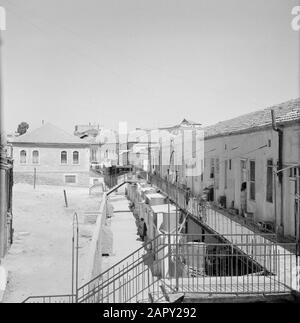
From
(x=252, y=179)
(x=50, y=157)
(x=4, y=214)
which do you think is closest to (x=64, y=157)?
(x=50, y=157)

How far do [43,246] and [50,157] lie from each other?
1918 centimetres

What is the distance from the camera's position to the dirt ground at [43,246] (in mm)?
10398

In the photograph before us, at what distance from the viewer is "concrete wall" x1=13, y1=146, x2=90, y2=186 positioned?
3253 centimetres

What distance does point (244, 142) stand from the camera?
493 inches

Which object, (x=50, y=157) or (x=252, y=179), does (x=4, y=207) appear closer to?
(x=252, y=179)

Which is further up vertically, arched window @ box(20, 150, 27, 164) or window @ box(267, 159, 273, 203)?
arched window @ box(20, 150, 27, 164)

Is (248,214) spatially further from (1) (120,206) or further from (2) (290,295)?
(1) (120,206)

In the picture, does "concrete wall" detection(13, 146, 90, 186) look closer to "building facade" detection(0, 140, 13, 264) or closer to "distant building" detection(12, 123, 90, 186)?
"distant building" detection(12, 123, 90, 186)

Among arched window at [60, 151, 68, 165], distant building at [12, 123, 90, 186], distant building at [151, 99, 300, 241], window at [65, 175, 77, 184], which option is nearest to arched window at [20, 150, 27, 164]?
distant building at [12, 123, 90, 186]

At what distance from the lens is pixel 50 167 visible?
108ft

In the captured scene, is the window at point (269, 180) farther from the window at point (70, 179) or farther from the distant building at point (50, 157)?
the window at point (70, 179)

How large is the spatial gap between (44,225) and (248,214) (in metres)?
10.3
